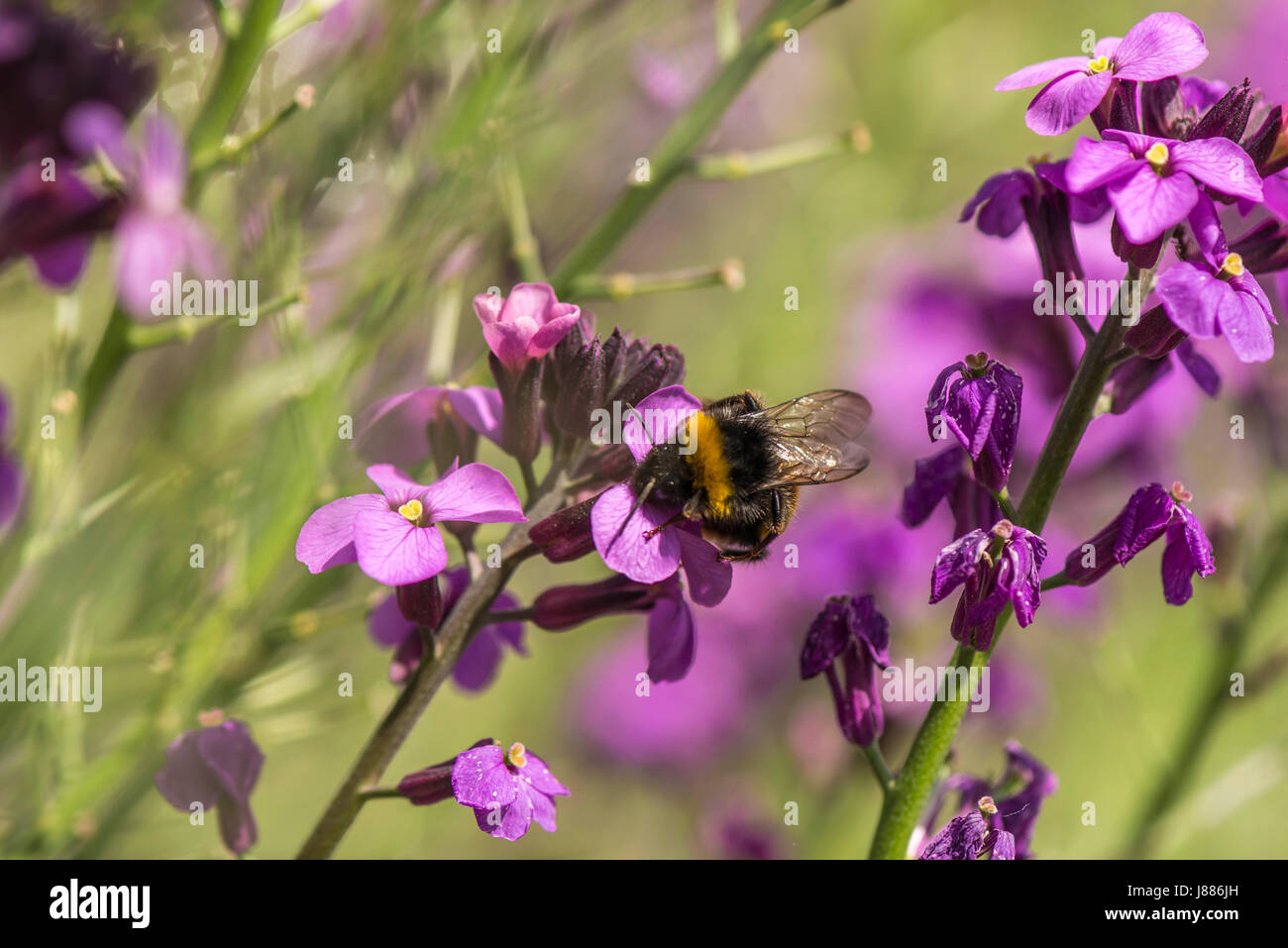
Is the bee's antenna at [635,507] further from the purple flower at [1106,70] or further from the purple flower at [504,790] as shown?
the purple flower at [1106,70]

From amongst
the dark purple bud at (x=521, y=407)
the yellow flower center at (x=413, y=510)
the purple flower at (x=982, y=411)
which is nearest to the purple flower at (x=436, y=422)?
the dark purple bud at (x=521, y=407)

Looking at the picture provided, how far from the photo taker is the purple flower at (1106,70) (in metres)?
0.86

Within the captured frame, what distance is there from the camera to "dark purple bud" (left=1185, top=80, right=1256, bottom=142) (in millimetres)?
873

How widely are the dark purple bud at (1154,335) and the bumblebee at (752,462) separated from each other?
0.29m

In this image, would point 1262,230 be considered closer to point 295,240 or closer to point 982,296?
point 295,240

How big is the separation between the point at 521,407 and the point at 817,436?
1.10 feet

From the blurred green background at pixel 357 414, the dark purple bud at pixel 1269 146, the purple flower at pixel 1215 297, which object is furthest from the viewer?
the blurred green background at pixel 357 414

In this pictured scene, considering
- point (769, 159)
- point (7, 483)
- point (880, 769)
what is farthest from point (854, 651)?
point (7, 483)

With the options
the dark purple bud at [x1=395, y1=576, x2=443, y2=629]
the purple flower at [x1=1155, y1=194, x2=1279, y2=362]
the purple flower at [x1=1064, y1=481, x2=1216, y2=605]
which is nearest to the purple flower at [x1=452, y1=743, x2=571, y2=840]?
the dark purple bud at [x1=395, y1=576, x2=443, y2=629]

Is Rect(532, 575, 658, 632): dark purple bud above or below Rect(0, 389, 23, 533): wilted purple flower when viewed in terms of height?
below

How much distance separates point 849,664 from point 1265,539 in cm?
110

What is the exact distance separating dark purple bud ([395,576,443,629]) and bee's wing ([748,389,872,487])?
1.18ft

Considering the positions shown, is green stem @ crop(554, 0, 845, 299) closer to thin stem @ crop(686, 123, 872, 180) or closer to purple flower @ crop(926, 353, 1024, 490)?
thin stem @ crop(686, 123, 872, 180)
